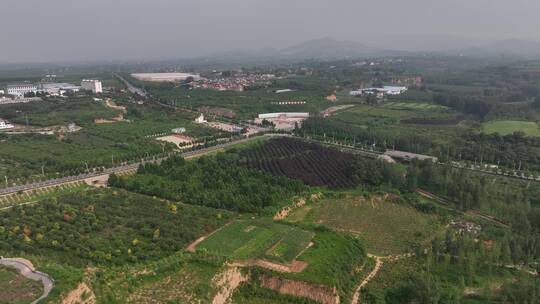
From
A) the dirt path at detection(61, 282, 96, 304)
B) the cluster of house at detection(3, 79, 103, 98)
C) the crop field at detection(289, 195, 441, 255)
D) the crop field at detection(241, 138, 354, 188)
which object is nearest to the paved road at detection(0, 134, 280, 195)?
the crop field at detection(241, 138, 354, 188)

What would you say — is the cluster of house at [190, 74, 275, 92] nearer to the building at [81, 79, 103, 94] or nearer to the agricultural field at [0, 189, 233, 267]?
the building at [81, 79, 103, 94]

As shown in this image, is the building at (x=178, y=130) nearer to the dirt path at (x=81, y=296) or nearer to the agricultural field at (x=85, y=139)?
the agricultural field at (x=85, y=139)

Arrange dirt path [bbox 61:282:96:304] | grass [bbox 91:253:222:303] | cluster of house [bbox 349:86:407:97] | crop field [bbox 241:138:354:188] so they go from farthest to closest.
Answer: cluster of house [bbox 349:86:407:97] → crop field [bbox 241:138:354:188] → grass [bbox 91:253:222:303] → dirt path [bbox 61:282:96:304]

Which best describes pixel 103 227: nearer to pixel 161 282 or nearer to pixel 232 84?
pixel 161 282

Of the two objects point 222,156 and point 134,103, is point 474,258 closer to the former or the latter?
point 222,156

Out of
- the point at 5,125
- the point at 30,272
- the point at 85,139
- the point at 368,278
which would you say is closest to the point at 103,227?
the point at 30,272

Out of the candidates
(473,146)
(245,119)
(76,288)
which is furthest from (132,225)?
(245,119)
